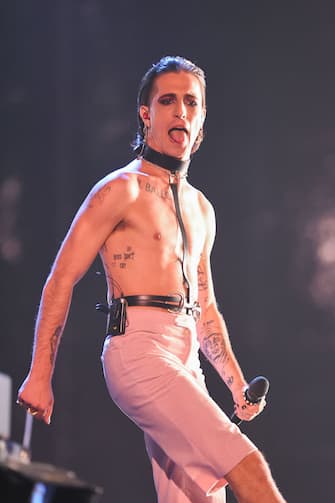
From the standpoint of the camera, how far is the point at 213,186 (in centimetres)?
496

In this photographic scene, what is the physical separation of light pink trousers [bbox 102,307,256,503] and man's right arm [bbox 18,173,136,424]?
196 mm

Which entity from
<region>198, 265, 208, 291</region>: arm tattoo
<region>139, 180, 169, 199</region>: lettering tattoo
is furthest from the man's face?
<region>198, 265, 208, 291</region>: arm tattoo

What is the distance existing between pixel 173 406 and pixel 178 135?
1.03 meters

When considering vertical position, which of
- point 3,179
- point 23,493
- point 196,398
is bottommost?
point 23,493

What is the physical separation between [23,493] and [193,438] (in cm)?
97

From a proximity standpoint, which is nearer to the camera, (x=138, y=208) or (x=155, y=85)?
→ (x=138, y=208)

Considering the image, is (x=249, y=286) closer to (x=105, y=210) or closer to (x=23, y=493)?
(x=105, y=210)

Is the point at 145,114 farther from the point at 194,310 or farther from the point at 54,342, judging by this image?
the point at 54,342

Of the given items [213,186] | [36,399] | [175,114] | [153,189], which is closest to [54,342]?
[36,399]

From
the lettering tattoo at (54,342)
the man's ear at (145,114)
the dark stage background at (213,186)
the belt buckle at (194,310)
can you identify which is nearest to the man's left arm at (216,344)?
the belt buckle at (194,310)

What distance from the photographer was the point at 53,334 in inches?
Answer: 119

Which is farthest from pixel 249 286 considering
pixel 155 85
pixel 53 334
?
pixel 53 334

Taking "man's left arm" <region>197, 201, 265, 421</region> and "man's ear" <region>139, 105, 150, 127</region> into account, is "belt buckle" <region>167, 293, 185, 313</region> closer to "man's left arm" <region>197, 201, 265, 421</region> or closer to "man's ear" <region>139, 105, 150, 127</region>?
"man's left arm" <region>197, 201, 265, 421</region>

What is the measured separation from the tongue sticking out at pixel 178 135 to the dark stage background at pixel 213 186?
1.63 m
